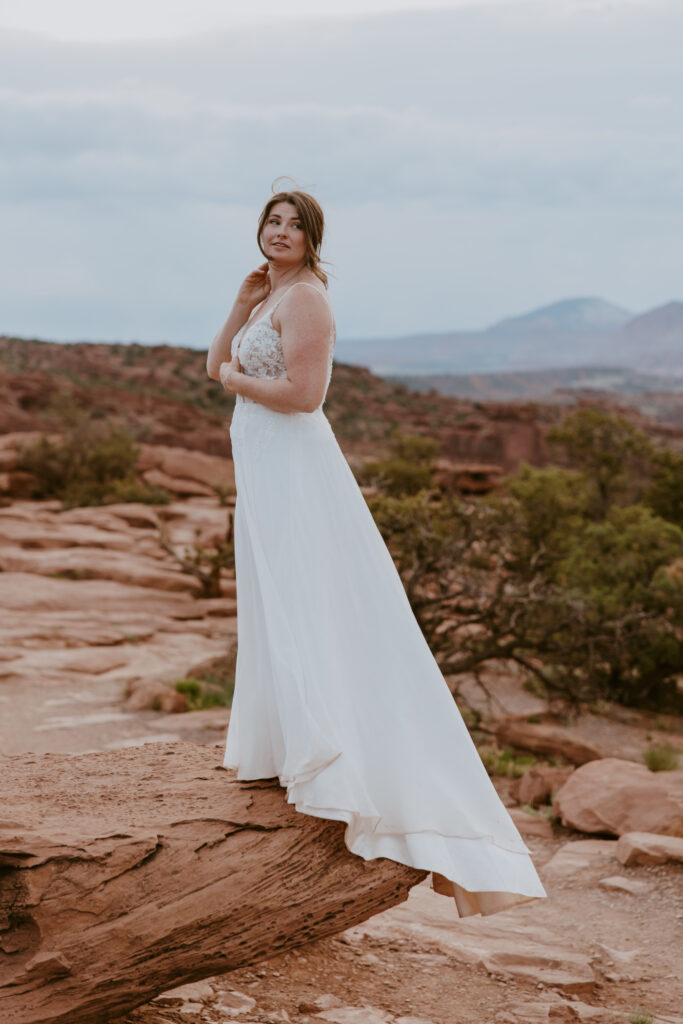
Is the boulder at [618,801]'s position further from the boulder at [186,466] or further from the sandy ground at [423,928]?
the boulder at [186,466]

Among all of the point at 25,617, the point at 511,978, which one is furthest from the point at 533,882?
the point at 25,617

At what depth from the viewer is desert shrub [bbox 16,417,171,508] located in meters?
25.0

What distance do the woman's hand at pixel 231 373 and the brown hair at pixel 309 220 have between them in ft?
1.59

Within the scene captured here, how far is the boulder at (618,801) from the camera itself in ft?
24.4

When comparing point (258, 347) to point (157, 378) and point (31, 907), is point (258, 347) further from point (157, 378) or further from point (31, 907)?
point (157, 378)

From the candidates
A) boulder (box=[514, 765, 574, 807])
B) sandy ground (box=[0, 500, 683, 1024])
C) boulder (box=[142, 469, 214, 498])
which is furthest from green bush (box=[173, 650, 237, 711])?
boulder (box=[142, 469, 214, 498])

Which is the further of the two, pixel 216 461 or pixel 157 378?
pixel 157 378

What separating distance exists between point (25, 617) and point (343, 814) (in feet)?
36.8

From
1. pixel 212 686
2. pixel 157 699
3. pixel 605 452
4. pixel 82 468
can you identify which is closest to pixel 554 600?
pixel 212 686

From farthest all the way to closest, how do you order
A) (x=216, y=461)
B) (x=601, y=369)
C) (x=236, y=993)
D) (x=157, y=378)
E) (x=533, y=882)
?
(x=601, y=369) → (x=157, y=378) → (x=216, y=461) → (x=236, y=993) → (x=533, y=882)

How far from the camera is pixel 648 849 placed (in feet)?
22.2

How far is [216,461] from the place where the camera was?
29359 millimetres

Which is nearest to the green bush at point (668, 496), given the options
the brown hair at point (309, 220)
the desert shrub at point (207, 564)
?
the desert shrub at point (207, 564)

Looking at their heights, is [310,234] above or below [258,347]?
above
